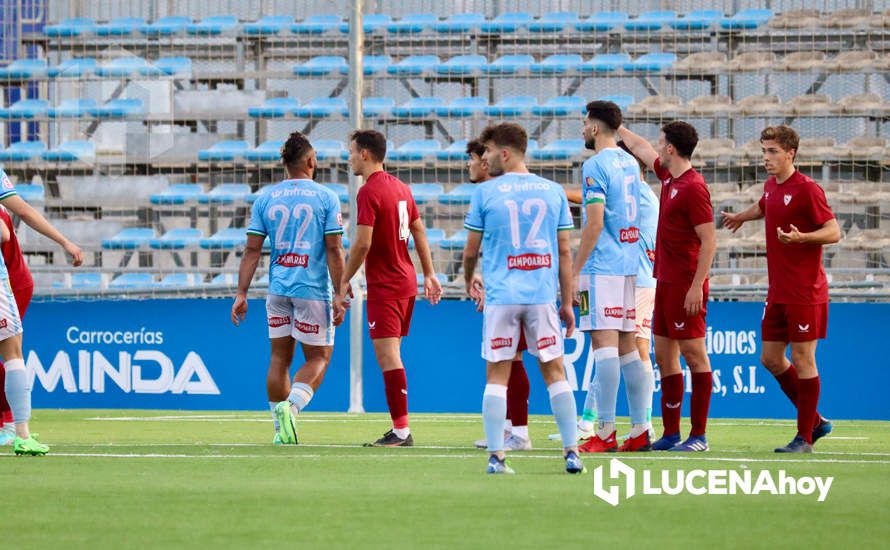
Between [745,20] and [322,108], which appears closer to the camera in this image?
[745,20]

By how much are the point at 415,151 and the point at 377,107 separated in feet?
3.24

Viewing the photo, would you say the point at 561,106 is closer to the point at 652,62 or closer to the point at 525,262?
the point at 652,62

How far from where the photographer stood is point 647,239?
9336 mm

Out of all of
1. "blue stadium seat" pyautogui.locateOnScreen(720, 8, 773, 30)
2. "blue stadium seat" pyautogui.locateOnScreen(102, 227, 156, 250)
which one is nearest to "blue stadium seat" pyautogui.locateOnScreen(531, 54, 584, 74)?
"blue stadium seat" pyautogui.locateOnScreen(720, 8, 773, 30)

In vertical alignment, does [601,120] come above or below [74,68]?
below

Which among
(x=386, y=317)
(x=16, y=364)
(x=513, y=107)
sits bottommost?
(x=16, y=364)

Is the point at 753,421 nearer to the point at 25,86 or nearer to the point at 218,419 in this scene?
the point at 218,419

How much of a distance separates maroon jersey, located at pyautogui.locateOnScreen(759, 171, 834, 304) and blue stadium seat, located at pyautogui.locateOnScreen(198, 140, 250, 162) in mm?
12335

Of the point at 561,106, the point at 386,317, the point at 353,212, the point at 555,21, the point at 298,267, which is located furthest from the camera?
the point at 555,21

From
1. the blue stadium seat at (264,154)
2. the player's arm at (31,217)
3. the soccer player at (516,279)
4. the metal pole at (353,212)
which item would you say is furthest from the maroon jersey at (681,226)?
the blue stadium seat at (264,154)

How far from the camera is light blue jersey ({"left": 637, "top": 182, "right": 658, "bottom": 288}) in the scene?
930 cm

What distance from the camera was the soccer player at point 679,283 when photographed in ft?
26.7

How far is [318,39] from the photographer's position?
819 inches

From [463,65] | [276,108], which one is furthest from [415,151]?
[276,108]
